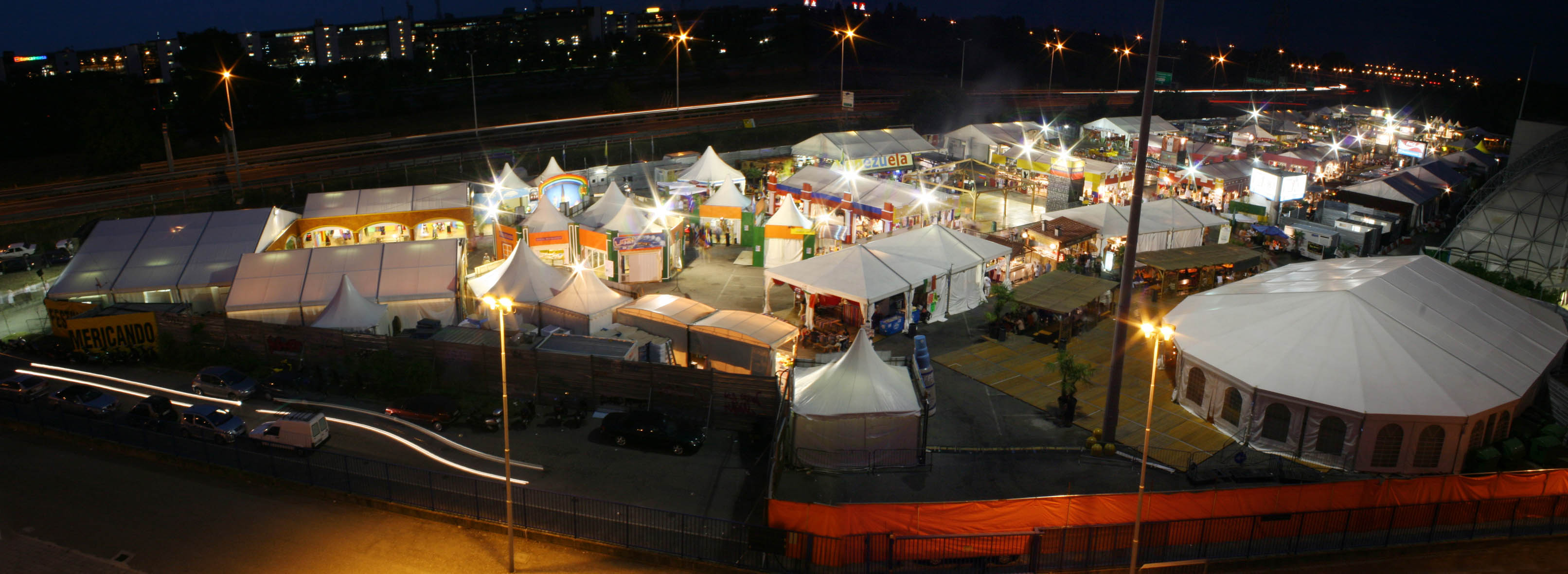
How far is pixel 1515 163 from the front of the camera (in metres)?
30.6

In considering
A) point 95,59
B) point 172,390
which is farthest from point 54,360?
point 95,59

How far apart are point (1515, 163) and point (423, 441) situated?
3722 centimetres

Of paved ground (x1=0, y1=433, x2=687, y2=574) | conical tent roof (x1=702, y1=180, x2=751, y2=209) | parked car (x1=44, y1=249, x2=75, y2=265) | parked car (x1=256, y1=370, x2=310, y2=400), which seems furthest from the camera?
conical tent roof (x1=702, y1=180, x2=751, y2=209)

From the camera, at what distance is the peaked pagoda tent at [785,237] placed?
95.3ft

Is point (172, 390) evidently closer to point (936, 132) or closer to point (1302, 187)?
point (1302, 187)

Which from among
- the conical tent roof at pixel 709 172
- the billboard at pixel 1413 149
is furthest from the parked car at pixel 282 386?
the billboard at pixel 1413 149

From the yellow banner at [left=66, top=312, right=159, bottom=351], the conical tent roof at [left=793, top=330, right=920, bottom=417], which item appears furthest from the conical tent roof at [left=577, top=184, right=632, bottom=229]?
the conical tent roof at [left=793, top=330, right=920, bottom=417]

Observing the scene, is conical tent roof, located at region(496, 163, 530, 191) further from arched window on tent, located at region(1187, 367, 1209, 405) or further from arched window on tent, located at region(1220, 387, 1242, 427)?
arched window on tent, located at region(1220, 387, 1242, 427)

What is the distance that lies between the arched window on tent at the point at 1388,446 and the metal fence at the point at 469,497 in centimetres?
1193

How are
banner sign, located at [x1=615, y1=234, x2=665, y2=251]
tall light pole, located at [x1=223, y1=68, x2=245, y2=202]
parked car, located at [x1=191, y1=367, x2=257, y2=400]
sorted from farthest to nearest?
tall light pole, located at [x1=223, y1=68, x2=245, y2=202] < banner sign, located at [x1=615, y1=234, x2=665, y2=251] < parked car, located at [x1=191, y1=367, x2=257, y2=400]

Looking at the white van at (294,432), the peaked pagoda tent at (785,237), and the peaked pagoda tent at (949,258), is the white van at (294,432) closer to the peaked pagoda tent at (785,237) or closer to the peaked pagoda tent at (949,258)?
the peaked pagoda tent at (949,258)

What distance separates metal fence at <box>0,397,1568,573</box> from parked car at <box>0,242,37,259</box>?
2333cm

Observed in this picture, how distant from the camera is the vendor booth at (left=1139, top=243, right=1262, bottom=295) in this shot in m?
26.8

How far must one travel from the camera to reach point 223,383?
19.6m
